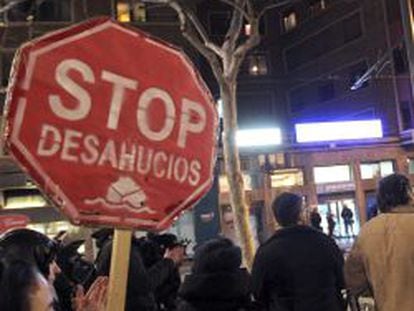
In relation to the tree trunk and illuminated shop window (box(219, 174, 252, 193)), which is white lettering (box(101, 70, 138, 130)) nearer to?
the tree trunk

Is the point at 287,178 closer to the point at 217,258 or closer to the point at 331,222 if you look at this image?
the point at 331,222

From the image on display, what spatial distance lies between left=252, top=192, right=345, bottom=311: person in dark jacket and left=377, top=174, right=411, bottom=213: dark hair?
21.7 inches

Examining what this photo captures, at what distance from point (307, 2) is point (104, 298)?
44.4 m

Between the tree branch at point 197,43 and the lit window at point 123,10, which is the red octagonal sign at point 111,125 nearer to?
the tree branch at point 197,43

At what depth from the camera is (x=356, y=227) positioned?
34.7 metres

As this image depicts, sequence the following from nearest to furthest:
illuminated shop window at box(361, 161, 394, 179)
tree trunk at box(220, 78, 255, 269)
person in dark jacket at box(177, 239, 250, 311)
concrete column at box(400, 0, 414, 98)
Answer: person in dark jacket at box(177, 239, 250, 311), concrete column at box(400, 0, 414, 98), tree trunk at box(220, 78, 255, 269), illuminated shop window at box(361, 161, 394, 179)

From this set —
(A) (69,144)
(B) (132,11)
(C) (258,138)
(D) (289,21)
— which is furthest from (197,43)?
(D) (289,21)

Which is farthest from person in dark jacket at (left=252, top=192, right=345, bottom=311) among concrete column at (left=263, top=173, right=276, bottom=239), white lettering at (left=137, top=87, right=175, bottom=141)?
concrete column at (left=263, top=173, right=276, bottom=239)

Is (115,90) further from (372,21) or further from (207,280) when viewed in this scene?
(372,21)

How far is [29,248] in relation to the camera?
2254 mm

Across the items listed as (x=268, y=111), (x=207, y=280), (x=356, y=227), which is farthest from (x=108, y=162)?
(x=268, y=111)

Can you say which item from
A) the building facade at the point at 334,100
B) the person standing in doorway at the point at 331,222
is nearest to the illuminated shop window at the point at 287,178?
the building facade at the point at 334,100

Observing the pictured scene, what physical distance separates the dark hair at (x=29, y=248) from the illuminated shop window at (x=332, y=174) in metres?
32.0

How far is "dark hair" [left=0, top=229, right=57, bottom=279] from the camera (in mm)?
2223
